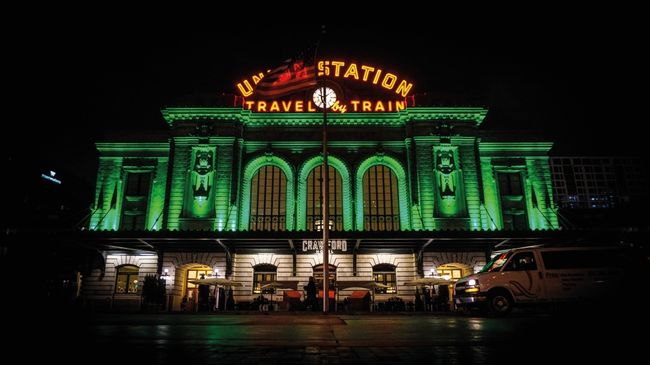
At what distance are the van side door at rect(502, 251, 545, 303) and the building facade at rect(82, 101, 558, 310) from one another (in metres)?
13.5

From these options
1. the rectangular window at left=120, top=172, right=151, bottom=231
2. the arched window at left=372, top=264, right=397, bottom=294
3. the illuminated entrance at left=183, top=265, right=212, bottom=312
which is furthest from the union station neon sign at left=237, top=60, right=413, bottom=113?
the illuminated entrance at left=183, top=265, right=212, bottom=312

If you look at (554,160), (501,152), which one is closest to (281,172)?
(501,152)

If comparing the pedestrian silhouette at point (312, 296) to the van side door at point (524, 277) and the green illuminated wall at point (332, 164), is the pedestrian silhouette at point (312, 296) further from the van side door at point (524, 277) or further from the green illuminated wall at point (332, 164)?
the van side door at point (524, 277)

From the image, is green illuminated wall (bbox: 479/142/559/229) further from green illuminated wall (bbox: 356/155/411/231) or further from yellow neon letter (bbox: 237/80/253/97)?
yellow neon letter (bbox: 237/80/253/97)

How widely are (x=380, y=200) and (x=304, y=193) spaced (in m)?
6.06

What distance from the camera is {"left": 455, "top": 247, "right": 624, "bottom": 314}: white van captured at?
520 inches

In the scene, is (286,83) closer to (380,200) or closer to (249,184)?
(249,184)

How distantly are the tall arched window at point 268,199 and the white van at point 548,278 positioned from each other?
749 inches

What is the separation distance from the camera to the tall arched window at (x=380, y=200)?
102ft

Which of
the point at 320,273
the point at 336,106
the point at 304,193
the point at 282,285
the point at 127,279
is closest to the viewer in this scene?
the point at 282,285

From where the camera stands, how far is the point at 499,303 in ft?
45.4

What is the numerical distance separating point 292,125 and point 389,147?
8.07 m

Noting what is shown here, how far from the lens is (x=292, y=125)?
108 ft

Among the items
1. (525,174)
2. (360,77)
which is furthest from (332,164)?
(525,174)
